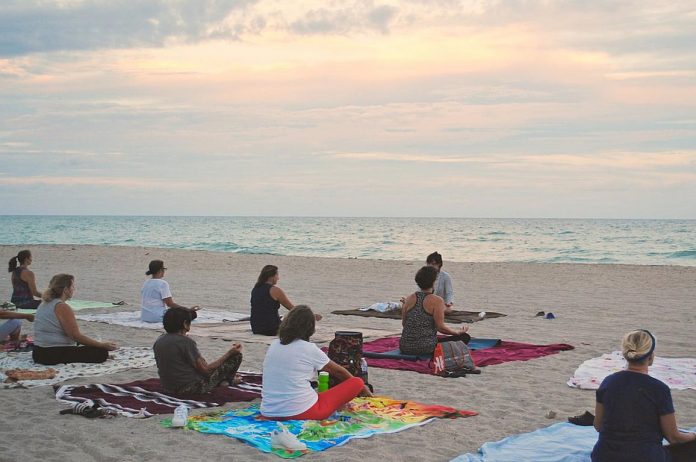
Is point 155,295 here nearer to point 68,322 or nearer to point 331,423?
point 68,322

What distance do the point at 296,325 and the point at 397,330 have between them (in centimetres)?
590

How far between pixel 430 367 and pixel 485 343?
6.60 ft

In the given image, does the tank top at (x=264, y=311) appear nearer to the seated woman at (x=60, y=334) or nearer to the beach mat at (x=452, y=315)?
the seated woman at (x=60, y=334)

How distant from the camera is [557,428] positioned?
238 inches

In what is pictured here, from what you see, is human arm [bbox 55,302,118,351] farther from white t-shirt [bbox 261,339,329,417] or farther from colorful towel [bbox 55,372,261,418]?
white t-shirt [bbox 261,339,329,417]

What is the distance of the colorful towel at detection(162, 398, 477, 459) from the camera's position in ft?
18.6

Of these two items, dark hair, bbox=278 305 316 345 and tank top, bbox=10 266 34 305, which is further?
tank top, bbox=10 266 34 305

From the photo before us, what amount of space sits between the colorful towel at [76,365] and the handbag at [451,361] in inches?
120

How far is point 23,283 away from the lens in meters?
12.8

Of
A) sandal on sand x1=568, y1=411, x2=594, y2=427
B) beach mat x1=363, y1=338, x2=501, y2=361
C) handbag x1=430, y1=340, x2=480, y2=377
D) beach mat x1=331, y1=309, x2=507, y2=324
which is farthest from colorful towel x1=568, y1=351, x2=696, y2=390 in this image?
beach mat x1=331, y1=309, x2=507, y2=324

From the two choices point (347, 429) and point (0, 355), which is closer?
point (347, 429)

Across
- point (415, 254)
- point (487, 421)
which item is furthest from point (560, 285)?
point (415, 254)

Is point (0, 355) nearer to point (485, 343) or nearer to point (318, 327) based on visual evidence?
point (318, 327)

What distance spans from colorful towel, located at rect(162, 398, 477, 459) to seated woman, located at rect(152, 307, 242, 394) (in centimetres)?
62
